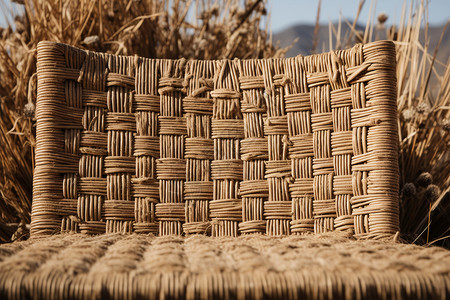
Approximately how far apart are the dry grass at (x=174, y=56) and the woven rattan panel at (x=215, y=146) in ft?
0.98

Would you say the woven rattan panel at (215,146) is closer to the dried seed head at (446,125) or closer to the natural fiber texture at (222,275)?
the natural fiber texture at (222,275)

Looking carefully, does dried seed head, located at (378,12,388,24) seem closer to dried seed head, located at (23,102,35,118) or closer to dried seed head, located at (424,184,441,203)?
dried seed head, located at (424,184,441,203)

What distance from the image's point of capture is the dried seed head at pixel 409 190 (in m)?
1.11

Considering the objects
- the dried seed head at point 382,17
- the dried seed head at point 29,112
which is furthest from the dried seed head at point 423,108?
the dried seed head at point 29,112

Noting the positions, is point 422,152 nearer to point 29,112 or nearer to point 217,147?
point 217,147

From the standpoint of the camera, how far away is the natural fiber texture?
Answer: 1.67 ft

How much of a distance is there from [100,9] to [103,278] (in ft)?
3.31

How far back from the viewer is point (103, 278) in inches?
20.4

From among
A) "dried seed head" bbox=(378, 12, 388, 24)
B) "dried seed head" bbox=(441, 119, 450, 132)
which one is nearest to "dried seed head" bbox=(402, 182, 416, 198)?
"dried seed head" bbox=(441, 119, 450, 132)

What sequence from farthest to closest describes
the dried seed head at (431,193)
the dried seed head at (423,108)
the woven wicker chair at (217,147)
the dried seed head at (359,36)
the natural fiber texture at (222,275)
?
the dried seed head at (359,36)
the dried seed head at (423,108)
the dried seed head at (431,193)
the woven wicker chair at (217,147)
the natural fiber texture at (222,275)

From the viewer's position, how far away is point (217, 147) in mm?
928

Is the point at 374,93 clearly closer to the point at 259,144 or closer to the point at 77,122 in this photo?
the point at 259,144

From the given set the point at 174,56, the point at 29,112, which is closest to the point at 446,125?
the point at 174,56

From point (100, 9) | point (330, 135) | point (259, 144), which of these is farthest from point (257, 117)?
point (100, 9)
